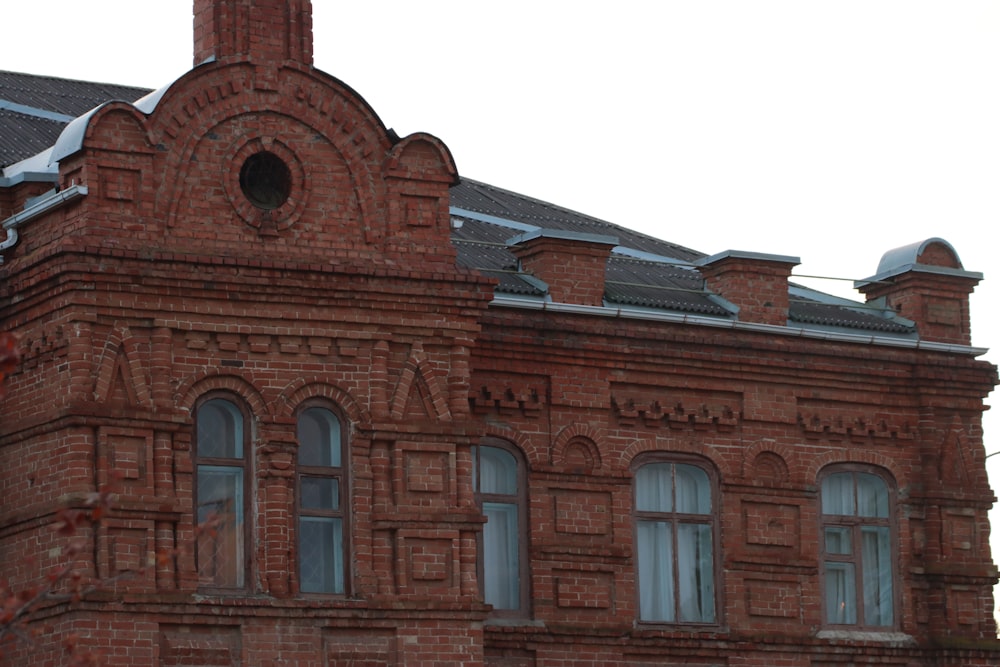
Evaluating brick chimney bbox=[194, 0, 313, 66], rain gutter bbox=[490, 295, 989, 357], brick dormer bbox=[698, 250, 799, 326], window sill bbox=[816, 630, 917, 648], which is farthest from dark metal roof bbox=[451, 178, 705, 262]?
brick chimney bbox=[194, 0, 313, 66]

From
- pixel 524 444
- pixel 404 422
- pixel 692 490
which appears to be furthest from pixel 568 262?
pixel 404 422

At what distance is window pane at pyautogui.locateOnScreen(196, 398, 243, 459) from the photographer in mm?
20969

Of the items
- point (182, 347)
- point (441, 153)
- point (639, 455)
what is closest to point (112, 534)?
point (182, 347)

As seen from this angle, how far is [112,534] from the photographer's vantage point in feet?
65.7

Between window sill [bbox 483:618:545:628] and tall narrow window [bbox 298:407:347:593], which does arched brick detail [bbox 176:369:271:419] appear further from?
window sill [bbox 483:618:545:628]

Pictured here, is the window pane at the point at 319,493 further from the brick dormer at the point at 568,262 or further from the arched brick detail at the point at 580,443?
the brick dormer at the point at 568,262

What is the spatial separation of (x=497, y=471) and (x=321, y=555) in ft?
9.98

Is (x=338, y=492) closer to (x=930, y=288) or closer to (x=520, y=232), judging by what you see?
(x=520, y=232)

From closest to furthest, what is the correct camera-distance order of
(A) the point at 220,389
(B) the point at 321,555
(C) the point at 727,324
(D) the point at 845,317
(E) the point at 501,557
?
(A) the point at 220,389, (B) the point at 321,555, (E) the point at 501,557, (C) the point at 727,324, (D) the point at 845,317

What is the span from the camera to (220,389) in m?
21.0

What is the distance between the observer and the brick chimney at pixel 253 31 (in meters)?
21.7

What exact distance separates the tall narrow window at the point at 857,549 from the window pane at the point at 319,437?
255 inches

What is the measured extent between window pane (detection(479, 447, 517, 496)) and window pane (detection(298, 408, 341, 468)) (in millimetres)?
2489

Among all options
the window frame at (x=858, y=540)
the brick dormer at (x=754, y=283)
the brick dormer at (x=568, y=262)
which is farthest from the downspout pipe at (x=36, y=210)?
the window frame at (x=858, y=540)
